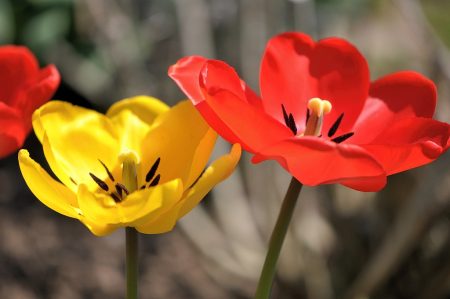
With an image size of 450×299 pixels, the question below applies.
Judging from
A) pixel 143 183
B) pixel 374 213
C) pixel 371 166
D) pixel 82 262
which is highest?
pixel 371 166

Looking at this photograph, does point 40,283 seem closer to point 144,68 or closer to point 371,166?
point 144,68

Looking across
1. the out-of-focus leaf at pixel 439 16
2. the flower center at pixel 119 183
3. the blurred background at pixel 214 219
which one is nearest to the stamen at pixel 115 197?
the flower center at pixel 119 183

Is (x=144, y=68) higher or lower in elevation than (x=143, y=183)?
lower

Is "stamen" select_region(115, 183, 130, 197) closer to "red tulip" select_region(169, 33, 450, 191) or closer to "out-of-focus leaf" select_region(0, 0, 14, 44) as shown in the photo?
"red tulip" select_region(169, 33, 450, 191)

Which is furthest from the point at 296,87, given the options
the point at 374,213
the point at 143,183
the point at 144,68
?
the point at 144,68

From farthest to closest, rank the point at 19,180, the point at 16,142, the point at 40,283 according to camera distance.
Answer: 1. the point at 19,180
2. the point at 40,283
3. the point at 16,142

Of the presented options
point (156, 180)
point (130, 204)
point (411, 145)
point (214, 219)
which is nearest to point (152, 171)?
point (156, 180)
